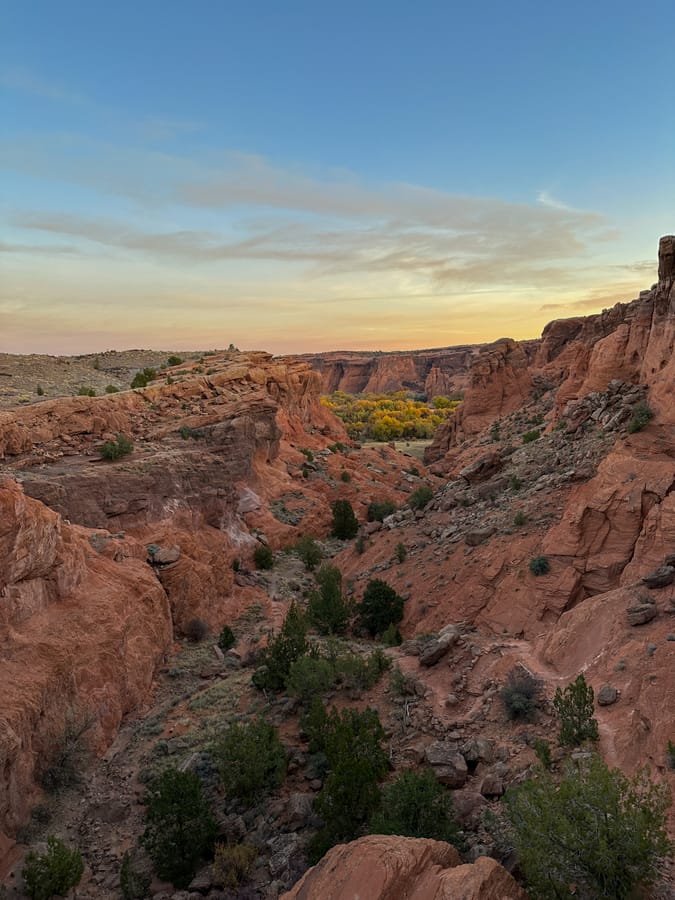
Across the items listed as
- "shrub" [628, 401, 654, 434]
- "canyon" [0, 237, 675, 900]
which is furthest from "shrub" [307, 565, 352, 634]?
"shrub" [628, 401, 654, 434]

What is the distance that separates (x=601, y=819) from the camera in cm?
629

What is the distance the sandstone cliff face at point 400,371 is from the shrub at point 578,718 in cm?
12818

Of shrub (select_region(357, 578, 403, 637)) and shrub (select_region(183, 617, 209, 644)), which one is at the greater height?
shrub (select_region(357, 578, 403, 637))

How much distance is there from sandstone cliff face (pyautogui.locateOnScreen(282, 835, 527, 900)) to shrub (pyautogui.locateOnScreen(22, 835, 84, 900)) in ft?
19.1

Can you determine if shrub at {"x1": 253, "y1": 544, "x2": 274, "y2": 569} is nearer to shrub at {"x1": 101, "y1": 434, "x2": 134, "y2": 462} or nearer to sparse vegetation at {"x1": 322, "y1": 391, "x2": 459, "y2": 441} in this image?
shrub at {"x1": 101, "y1": 434, "x2": 134, "y2": 462}

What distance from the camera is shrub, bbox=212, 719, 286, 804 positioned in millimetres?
12109

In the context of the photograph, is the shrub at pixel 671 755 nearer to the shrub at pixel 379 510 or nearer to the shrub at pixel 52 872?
the shrub at pixel 52 872

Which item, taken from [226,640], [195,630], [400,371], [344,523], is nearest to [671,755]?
[226,640]

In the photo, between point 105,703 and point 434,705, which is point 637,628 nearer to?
point 434,705

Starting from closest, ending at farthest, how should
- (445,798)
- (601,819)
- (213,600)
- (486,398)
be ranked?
(601,819), (445,798), (213,600), (486,398)

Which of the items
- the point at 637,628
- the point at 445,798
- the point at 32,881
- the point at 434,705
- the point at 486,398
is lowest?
the point at 32,881

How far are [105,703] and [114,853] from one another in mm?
4437

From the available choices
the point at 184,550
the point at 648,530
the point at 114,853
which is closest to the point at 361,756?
the point at 114,853

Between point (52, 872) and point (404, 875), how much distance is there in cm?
761
